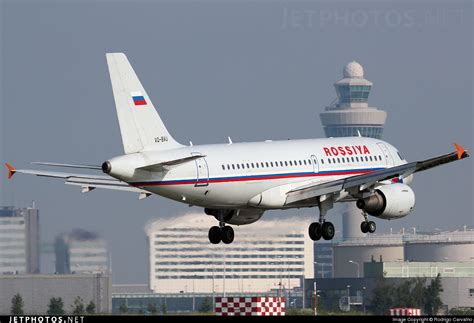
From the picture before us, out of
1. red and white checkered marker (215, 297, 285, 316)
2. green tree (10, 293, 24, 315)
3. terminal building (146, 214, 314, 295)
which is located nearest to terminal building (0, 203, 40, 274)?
terminal building (146, 214, 314, 295)

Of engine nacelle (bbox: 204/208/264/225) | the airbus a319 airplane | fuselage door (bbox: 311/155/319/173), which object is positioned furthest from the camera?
engine nacelle (bbox: 204/208/264/225)

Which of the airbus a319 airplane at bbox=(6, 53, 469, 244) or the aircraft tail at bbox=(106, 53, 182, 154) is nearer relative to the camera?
the airbus a319 airplane at bbox=(6, 53, 469, 244)

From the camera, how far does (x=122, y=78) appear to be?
79688mm

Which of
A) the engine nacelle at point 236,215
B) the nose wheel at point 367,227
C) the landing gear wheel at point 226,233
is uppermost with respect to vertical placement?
the engine nacelle at point 236,215

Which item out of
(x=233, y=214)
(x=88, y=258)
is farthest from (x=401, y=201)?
(x=88, y=258)

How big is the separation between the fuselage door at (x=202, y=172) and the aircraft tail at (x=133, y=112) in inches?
68.0

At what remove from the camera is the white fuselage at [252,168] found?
78.0 meters

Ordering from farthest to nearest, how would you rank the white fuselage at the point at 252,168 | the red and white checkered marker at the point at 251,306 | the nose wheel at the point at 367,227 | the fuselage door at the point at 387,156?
the fuselage door at the point at 387,156 → the nose wheel at the point at 367,227 → the white fuselage at the point at 252,168 → the red and white checkered marker at the point at 251,306

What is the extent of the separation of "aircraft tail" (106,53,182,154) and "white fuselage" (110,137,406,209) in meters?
0.83

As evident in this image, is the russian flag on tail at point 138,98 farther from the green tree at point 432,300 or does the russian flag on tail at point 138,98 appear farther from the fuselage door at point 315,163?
the green tree at point 432,300

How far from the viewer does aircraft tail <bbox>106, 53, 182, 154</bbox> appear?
259ft

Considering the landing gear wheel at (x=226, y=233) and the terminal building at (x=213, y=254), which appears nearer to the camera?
the landing gear wheel at (x=226, y=233)

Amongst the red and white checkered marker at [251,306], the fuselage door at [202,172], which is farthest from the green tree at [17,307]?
the red and white checkered marker at [251,306]

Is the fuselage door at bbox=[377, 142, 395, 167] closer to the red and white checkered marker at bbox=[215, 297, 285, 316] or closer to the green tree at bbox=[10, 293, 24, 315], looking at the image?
the green tree at bbox=[10, 293, 24, 315]
